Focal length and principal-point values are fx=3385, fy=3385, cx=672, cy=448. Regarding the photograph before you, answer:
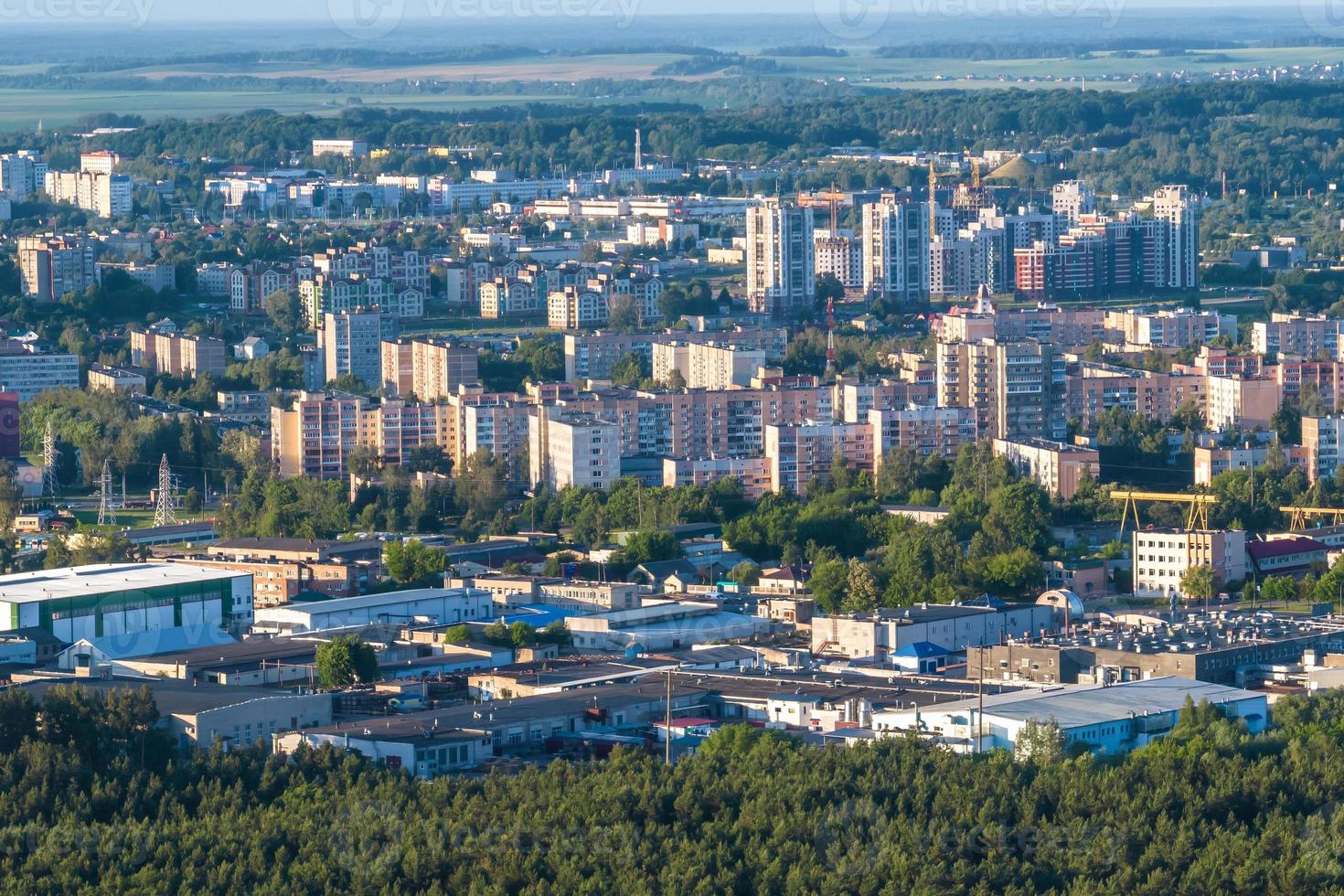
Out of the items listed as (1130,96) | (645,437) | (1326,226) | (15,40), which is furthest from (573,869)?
(15,40)

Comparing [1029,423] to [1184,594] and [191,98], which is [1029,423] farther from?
[191,98]

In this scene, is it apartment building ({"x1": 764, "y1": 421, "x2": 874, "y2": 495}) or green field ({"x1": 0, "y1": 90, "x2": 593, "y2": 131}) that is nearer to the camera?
apartment building ({"x1": 764, "y1": 421, "x2": 874, "y2": 495})

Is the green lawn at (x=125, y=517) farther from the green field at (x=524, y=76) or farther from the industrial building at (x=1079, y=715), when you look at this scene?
the green field at (x=524, y=76)

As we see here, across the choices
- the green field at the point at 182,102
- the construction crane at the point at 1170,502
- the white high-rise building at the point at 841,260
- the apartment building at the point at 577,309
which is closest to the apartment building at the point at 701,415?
the construction crane at the point at 1170,502

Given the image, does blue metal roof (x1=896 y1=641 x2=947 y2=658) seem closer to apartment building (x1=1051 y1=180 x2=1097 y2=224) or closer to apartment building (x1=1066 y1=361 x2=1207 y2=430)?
apartment building (x1=1066 y1=361 x2=1207 y2=430)

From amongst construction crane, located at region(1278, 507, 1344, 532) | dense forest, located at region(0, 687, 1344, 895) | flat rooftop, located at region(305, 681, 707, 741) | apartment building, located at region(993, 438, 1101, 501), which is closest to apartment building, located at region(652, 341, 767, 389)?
apartment building, located at region(993, 438, 1101, 501)

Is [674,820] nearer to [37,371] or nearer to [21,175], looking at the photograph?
[37,371]

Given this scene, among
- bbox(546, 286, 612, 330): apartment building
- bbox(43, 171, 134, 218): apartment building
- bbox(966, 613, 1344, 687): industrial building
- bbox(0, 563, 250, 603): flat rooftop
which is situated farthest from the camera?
bbox(43, 171, 134, 218): apartment building
